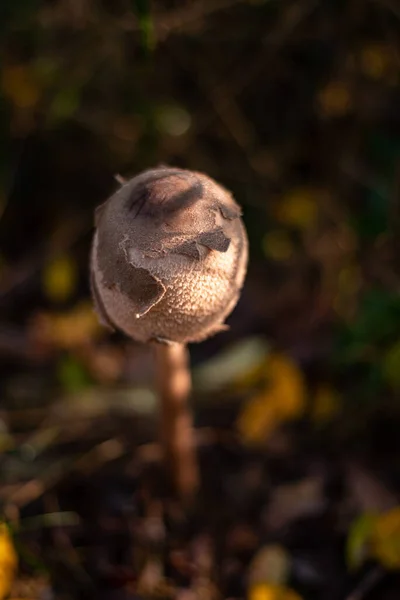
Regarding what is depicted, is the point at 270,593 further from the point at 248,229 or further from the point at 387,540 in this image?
the point at 248,229

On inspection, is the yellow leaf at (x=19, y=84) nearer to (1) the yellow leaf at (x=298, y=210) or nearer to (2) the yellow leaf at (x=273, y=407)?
(1) the yellow leaf at (x=298, y=210)

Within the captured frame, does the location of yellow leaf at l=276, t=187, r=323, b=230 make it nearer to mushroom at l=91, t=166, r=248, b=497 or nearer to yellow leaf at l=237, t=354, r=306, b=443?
yellow leaf at l=237, t=354, r=306, b=443

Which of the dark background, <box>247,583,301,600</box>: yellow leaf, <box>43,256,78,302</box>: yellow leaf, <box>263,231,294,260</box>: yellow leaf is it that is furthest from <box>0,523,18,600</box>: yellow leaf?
<box>263,231,294,260</box>: yellow leaf

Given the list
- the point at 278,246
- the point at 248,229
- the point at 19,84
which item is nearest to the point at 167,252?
the point at 248,229

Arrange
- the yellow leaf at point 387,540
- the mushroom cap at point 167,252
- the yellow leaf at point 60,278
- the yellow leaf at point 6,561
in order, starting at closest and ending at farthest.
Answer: the mushroom cap at point 167,252, the yellow leaf at point 6,561, the yellow leaf at point 387,540, the yellow leaf at point 60,278

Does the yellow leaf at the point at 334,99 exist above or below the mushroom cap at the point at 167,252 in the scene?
below

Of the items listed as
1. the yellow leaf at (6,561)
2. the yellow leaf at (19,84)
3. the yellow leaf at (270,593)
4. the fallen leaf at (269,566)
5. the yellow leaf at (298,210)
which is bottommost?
the fallen leaf at (269,566)

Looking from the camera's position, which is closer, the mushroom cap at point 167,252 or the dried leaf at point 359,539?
the mushroom cap at point 167,252

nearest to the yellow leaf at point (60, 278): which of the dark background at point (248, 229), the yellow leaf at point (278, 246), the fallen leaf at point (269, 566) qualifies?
the dark background at point (248, 229)
